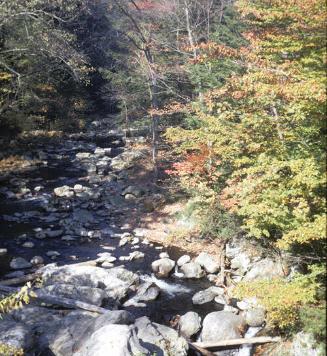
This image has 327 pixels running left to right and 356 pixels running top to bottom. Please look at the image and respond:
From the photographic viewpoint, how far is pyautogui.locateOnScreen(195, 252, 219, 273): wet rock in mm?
15305

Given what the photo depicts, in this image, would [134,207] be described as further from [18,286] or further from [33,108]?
[33,108]

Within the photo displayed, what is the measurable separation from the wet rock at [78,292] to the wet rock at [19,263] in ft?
8.76

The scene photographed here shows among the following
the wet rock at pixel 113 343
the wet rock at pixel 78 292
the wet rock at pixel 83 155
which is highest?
the wet rock at pixel 83 155

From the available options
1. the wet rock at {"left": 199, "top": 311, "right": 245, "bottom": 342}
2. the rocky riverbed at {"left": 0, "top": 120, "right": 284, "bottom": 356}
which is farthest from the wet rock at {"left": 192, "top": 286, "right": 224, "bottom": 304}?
the wet rock at {"left": 199, "top": 311, "right": 245, "bottom": 342}

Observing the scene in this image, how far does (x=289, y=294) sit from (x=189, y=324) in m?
4.02

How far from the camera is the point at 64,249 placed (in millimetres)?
17156

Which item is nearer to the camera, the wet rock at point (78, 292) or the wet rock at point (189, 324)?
the wet rock at point (189, 324)

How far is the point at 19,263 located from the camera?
1538 centimetres

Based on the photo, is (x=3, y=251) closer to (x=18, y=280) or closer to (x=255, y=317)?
(x=18, y=280)

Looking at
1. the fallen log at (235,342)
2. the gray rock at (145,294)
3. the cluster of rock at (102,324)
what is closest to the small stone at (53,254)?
the cluster of rock at (102,324)

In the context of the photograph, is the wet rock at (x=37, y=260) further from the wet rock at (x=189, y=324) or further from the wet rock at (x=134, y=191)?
the wet rock at (x=134, y=191)

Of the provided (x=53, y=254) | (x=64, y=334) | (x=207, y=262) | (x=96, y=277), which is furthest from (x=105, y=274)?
(x=64, y=334)

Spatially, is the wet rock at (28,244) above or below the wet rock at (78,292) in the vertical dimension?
above

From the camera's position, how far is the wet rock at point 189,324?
11.6 meters
